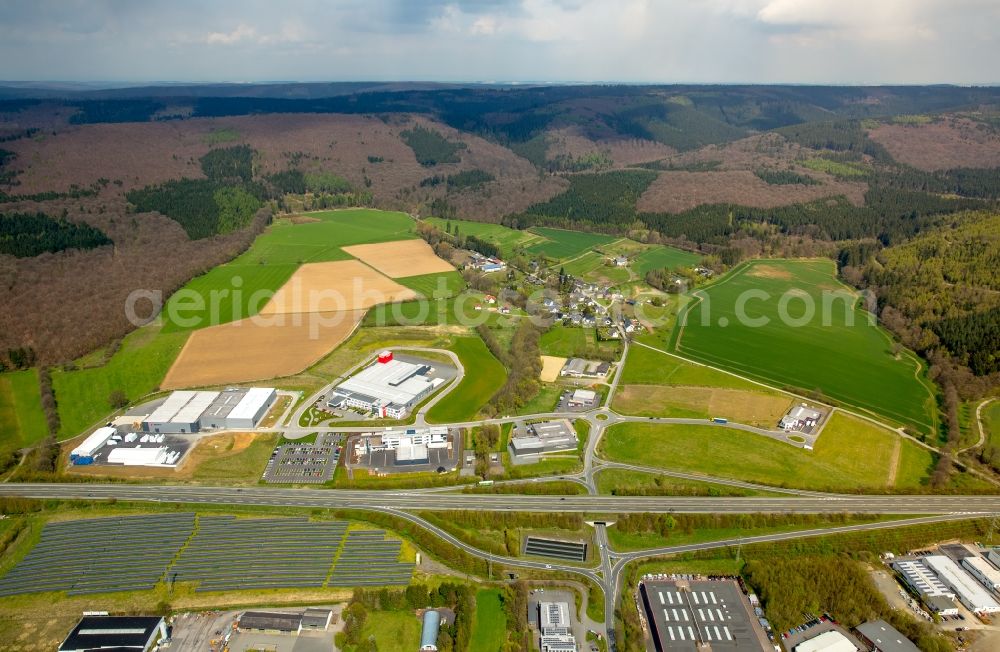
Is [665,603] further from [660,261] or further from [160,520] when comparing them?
[660,261]

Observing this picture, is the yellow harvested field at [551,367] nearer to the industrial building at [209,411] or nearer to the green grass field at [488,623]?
the industrial building at [209,411]

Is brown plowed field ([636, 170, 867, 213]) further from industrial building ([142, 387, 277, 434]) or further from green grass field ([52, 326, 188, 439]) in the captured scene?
green grass field ([52, 326, 188, 439])

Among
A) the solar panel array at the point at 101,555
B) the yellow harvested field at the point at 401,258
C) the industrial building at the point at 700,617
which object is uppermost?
the yellow harvested field at the point at 401,258

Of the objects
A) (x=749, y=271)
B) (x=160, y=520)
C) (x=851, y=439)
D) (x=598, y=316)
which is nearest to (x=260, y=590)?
(x=160, y=520)

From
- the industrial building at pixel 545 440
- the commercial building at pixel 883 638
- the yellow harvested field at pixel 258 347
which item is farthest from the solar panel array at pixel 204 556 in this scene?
the commercial building at pixel 883 638

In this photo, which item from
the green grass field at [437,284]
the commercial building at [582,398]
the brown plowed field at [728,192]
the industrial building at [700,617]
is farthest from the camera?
the brown plowed field at [728,192]
